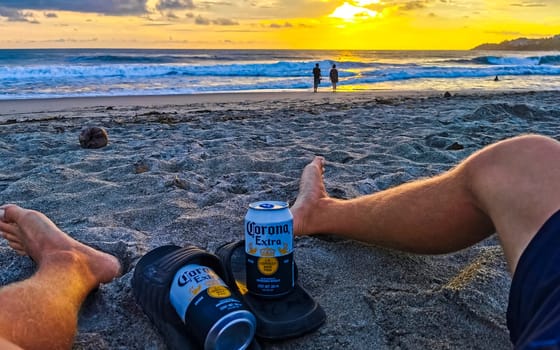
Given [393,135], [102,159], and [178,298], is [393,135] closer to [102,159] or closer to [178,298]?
[102,159]

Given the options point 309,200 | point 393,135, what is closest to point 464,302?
point 309,200

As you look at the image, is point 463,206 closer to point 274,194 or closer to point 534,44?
point 274,194

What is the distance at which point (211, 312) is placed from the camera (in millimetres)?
1172

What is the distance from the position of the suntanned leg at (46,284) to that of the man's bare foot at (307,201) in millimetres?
736

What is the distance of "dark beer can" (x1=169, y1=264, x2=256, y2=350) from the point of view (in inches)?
45.4

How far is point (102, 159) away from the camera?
142 inches

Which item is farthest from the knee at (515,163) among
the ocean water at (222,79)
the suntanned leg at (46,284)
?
the ocean water at (222,79)

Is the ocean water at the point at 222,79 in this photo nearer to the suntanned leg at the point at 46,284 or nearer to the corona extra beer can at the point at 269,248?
the suntanned leg at the point at 46,284

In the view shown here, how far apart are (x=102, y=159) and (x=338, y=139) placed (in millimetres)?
2086

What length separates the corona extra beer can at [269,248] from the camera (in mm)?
1332

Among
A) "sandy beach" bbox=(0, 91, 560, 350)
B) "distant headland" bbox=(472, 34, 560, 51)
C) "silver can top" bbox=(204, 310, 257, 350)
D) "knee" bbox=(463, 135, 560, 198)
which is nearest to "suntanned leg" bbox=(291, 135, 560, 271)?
"knee" bbox=(463, 135, 560, 198)

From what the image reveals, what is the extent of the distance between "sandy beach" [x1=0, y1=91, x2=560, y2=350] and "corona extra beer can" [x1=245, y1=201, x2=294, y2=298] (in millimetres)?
169

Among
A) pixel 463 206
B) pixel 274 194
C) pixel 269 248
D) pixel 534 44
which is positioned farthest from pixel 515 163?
pixel 534 44

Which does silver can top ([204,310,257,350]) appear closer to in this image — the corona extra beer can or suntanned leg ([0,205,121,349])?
the corona extra beer can
